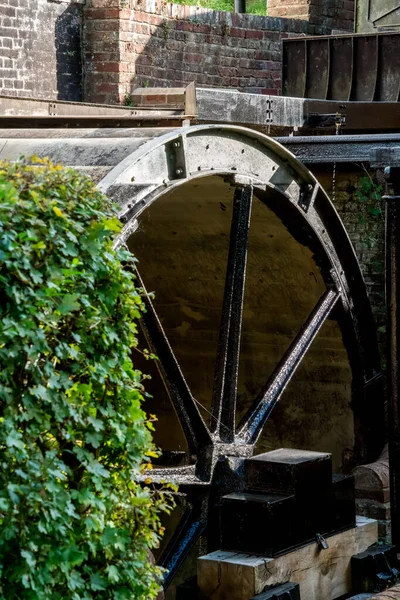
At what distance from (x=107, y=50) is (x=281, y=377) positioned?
6.79 meters

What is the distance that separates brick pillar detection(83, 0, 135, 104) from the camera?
13023mm

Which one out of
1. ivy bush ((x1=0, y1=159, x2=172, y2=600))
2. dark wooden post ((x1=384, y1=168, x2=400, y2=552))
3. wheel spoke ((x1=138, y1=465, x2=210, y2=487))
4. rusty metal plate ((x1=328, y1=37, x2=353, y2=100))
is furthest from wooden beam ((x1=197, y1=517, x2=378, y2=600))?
rusty metal plate ((x1=328, y1=37, x2=353, y2=100))

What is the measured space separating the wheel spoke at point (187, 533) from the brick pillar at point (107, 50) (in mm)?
7471

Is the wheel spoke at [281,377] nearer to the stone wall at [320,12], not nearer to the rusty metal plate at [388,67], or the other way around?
the rusty metal plate at [388,67]

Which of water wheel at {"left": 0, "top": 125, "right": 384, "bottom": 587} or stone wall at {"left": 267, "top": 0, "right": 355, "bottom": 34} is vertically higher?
stone wall at {"left": 267, "top": 0, "right": 355, "bottom": 34}

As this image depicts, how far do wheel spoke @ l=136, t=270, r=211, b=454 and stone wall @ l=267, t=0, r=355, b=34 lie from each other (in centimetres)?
1039

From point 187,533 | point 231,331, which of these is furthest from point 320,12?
point 187,533

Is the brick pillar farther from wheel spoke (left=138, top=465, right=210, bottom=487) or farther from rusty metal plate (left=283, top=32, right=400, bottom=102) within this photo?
wheel spoke (left=138, top=465, right=210, bottom=487)

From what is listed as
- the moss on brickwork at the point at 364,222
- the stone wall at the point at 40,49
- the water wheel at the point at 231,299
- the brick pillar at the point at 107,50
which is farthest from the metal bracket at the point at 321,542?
the brick pillar at the point at 107,50

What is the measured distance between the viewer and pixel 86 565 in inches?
152

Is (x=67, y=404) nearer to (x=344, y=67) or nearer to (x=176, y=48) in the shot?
(x=344, y=67)

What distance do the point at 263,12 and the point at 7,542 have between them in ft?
67.9

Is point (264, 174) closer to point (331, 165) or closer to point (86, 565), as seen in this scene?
point (331, 165)

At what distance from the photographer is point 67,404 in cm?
364
